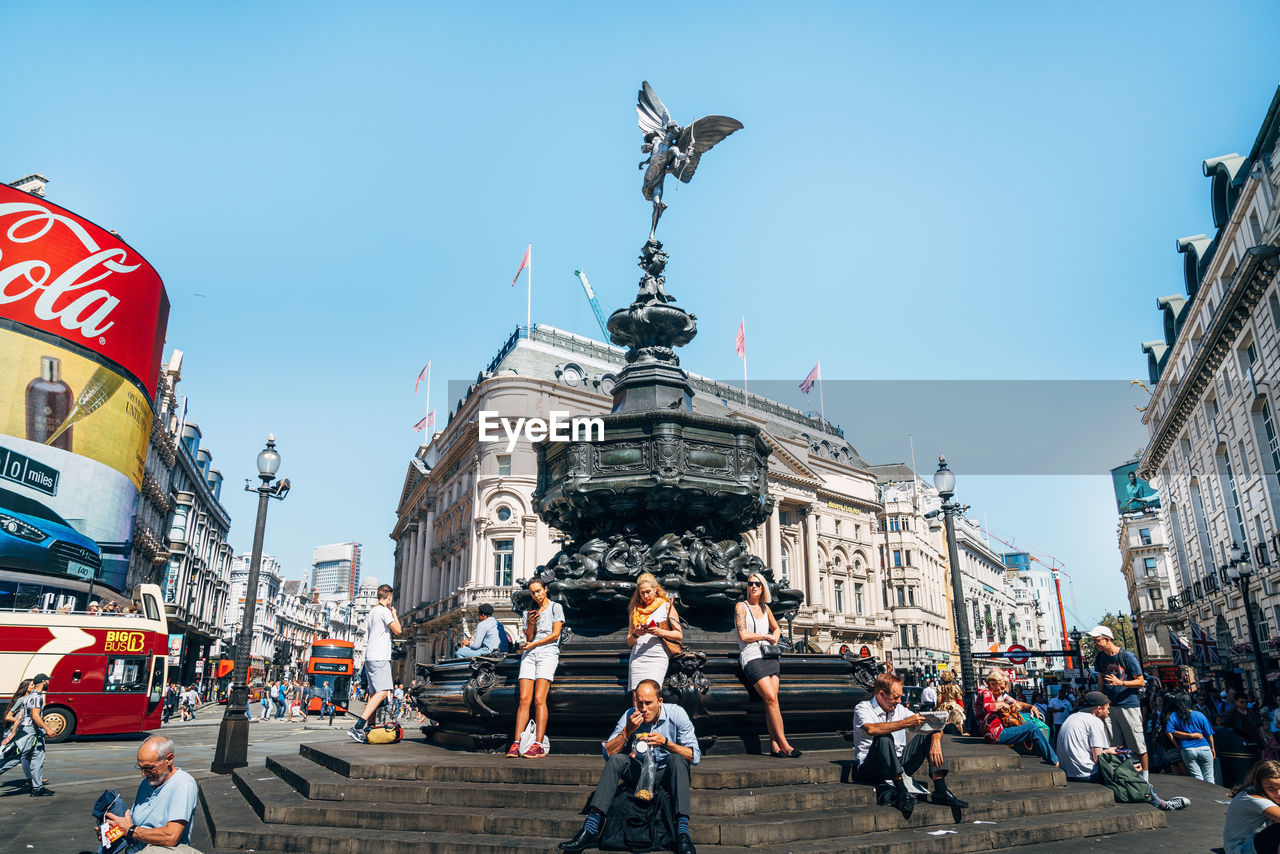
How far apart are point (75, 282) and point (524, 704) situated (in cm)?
3367

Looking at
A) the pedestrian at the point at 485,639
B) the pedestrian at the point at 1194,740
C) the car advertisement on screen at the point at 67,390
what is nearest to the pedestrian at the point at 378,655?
Answer: the pedestrian at the point at 485,639

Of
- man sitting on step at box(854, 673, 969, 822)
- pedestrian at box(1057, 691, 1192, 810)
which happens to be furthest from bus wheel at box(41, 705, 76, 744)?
pedestrian at box(1057, 691, 1192, 810)

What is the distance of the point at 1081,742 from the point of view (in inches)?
284

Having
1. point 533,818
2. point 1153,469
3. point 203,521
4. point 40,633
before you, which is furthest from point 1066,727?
point 203,521

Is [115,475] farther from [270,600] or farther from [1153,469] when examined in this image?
[270,600]

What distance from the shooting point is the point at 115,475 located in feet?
108

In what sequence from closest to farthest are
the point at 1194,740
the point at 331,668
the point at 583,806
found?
the point at 583,806 → the point at 1194,740 → the point at 331,668

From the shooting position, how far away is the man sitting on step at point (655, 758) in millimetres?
4848

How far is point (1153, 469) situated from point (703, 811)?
181 feet

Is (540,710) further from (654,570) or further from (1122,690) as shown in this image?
(1122,690)

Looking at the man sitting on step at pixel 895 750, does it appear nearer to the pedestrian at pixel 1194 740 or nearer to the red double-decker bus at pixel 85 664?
the pedestrian at pixel 1194 740

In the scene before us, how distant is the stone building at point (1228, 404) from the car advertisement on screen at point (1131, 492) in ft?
105

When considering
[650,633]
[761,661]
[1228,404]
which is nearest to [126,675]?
[650,633]

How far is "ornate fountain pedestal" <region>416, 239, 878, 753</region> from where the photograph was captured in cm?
737
